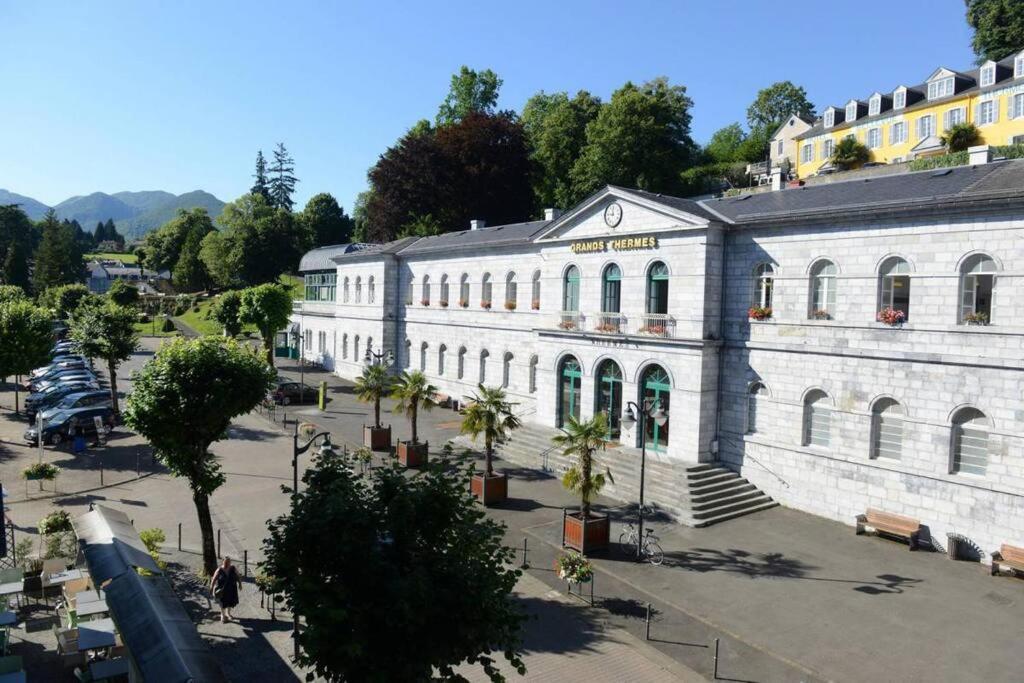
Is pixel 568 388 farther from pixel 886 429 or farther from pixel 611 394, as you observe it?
pixel 886 429

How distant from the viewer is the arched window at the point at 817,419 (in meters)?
22.1

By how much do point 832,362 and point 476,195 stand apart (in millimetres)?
44097

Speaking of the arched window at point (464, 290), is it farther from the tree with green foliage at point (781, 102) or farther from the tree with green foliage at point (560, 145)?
the tree with green foliage at point (781, 102)

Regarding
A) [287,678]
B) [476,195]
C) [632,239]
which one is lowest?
Answer: [287,678]

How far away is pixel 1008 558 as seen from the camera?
57.3 ft

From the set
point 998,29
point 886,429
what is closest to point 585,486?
point 886,429

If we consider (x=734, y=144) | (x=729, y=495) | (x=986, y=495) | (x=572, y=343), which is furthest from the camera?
(x=734, y=144)

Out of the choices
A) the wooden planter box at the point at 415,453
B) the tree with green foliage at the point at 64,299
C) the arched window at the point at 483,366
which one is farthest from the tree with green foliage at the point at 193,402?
the tree with green foliage at the point at 64,299

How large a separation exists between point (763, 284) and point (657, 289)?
12.8ft

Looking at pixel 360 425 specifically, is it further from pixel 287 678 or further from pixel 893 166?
pixel 893 166

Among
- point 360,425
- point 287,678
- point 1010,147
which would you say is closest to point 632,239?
point 360,425

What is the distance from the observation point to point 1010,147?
43.5 metres

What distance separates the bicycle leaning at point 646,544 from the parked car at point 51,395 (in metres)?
29.6

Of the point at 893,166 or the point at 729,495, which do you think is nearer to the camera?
the point at 729,495
